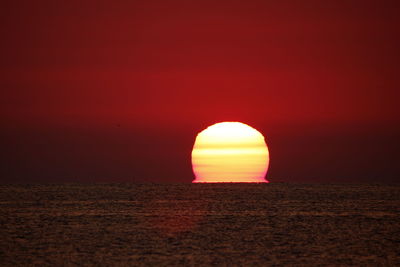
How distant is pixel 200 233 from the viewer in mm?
40219

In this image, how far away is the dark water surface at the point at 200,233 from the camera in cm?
3130

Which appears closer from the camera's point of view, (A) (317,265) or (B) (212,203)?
(A) (317,265)

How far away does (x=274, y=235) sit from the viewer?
1565 inches

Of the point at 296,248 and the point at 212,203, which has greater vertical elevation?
the point at 212,203

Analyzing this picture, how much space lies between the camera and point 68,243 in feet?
117

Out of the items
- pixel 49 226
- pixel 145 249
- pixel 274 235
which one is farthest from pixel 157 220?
pixel 145 249

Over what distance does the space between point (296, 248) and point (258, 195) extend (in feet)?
147

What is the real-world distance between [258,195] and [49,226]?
37.0 metres

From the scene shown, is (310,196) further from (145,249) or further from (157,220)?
(145,249)

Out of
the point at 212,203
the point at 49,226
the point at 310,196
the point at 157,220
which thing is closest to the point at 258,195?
the point at 310,196

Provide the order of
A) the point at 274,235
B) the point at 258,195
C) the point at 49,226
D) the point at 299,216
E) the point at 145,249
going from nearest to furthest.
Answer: the point at 145,249 → the point at 274,235 → the point at 49,226 → the point at 299,216 → the point at 258,195

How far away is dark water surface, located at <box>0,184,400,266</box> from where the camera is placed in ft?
103

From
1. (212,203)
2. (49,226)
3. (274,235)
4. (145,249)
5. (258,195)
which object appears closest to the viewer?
(145,249)

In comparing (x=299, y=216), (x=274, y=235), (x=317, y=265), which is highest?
(x=299, y=216)
